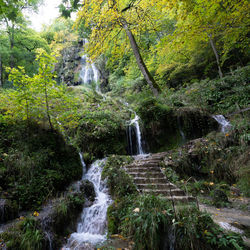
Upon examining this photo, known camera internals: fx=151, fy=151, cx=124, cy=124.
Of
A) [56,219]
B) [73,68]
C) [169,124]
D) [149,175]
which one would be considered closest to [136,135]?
[169,124]

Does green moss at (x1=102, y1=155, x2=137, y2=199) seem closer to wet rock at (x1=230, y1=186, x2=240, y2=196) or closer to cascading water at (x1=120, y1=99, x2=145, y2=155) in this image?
cascading water at (x1=120, y1=99, x2=145, y2=155)

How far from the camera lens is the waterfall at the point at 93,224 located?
11.1 ft

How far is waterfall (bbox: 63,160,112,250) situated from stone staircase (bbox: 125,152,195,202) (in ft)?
3.68

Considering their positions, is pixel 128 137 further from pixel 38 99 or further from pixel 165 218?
pixel 165 218

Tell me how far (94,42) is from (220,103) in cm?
807

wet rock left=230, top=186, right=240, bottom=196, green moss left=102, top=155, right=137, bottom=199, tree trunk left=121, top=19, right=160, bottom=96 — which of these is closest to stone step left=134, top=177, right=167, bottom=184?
green moss left=102, top=155, right=137, bottom=199

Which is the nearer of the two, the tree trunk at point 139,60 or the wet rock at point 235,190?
the wet rock at point 235,190

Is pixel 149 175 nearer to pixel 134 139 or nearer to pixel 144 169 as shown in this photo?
pixel 144 169

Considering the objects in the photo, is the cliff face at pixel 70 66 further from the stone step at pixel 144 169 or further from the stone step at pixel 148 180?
the stone step at pixel 148 180

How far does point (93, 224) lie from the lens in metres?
3.90

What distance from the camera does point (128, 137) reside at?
8875mm

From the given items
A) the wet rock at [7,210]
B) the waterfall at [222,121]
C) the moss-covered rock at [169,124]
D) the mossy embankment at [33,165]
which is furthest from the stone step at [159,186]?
the waterfall at [222,121]

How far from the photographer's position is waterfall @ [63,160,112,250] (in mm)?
3373

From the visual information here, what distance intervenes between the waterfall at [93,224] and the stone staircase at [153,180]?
3.68ft
